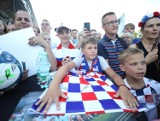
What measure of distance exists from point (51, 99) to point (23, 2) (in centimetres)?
2603

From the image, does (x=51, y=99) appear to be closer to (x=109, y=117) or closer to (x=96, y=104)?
(x=96, y=104)

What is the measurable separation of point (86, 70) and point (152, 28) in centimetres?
103

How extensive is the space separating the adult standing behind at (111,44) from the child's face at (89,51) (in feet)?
1.11

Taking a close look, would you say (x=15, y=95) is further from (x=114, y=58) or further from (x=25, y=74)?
(x=114, y=58)

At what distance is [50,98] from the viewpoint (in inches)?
60.9

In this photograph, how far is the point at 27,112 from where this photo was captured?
59.9 inches

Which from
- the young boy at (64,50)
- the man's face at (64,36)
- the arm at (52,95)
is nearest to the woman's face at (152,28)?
the young boy at (64,50)

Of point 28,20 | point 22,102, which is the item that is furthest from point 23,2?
point 22,102

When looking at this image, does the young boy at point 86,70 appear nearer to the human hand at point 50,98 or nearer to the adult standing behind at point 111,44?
the human hand at point 50,98

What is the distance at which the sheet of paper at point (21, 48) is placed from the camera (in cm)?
242

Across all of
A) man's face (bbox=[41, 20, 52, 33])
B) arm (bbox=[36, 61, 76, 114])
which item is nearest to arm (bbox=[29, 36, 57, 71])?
arm (bbox=[36, 61, 76, 114])

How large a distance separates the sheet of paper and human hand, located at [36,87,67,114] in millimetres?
932

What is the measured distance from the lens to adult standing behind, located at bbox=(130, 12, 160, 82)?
239 cm

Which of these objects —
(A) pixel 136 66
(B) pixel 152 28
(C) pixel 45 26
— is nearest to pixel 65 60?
(A) pixel 136 66
